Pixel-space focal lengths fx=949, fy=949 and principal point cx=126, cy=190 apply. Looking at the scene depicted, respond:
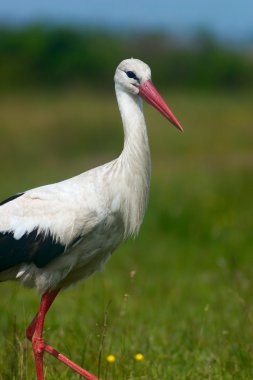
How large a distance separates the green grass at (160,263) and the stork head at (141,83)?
0.91 m

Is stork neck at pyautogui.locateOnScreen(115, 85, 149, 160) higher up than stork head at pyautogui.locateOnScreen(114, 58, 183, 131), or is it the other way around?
stork head at pyautogui.locateOnScreen(114, 58, 183, 131)

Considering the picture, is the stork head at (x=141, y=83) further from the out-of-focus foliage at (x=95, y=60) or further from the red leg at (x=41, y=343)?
the out-of-focus foliage at (x=95, y=60)

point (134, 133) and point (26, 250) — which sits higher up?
point (134, 133)

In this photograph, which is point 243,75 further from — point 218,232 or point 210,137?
point 218,232

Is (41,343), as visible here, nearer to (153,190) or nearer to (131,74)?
(131,74)

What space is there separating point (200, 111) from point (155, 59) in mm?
6417

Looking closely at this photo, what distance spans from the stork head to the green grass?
91 cm

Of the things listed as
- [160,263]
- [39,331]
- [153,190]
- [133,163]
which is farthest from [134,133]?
[153,190]

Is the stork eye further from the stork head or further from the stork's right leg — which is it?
the stork's right leg

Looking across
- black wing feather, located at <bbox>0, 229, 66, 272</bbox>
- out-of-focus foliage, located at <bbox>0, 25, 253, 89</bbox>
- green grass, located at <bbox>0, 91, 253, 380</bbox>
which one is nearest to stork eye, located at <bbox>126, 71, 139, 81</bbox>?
black wing feather, located at <bbox>0, 229, 66, 272</bbox>

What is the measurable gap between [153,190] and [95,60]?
1792 centimetres

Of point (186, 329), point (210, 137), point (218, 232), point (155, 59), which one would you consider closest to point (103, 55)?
point (155, 59)

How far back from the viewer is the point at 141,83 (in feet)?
15.4

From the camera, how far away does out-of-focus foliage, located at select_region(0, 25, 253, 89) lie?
101ft
